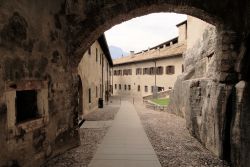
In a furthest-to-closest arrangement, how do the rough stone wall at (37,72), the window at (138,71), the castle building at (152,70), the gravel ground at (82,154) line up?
the window at (138,71), the castle building at (152,70), the gravel ground at (82,154), the rough stone wall at (37,72)

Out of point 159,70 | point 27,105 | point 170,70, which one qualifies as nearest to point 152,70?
point 159,70

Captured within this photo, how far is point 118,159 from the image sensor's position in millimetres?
6777

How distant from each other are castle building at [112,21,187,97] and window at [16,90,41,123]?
70.3 ft

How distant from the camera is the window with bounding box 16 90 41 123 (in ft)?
20.5

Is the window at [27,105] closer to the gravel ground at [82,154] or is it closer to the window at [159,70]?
the gravel ground at [82,154]

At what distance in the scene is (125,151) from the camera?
24.6ft

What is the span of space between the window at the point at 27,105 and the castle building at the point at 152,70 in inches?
844

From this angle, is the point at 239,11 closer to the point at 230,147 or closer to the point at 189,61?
the point at 230,147

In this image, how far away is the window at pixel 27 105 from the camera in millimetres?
6242

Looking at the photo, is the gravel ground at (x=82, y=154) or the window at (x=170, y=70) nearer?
the gravel ground at (x=82, y=154)

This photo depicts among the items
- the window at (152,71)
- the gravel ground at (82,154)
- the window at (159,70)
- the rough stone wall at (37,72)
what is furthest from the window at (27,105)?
the window at (152,71)

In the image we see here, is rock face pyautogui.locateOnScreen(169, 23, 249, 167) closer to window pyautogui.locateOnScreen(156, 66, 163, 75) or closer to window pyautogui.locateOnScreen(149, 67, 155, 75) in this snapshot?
window pyautogui.locateOnScreen(156, 66, 163, 75)

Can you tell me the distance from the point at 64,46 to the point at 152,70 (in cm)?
2814

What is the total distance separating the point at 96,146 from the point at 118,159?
1.63 metres
